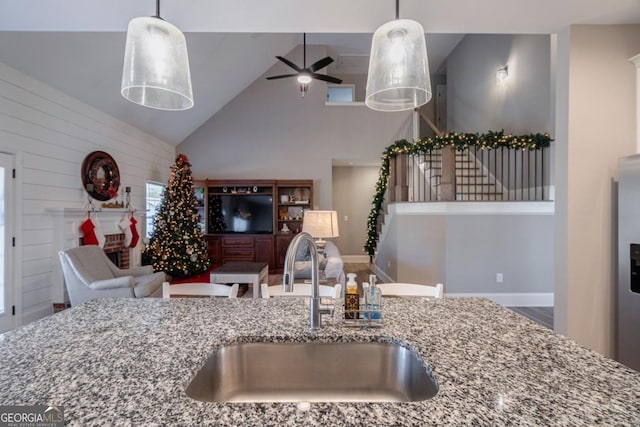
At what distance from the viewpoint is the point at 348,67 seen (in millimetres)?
8195

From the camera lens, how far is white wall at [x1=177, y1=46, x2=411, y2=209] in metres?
7.39

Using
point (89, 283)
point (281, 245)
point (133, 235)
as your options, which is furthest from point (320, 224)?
point (281, 245)

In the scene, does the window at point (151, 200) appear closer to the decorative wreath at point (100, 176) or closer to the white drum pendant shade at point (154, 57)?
the decorative wreath at point (100, 176)

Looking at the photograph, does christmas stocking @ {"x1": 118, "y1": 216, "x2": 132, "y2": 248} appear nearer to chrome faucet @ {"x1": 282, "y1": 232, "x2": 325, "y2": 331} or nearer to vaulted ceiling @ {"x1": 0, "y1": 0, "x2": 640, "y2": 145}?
vaulted ceiling @ {"x1": 0, "y1": 0, "x2": 640, "y2": 145}

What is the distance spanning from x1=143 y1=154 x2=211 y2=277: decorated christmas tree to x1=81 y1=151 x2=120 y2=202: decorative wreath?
40.6 inches

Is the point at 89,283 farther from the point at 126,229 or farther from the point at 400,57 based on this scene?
the point at 400,57

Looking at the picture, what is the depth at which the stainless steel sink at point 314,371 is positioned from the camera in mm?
1075

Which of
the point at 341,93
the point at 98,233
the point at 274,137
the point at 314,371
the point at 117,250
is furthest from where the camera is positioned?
the point at 341,93

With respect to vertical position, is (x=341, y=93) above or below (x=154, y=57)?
above

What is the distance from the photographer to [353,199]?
341 inches

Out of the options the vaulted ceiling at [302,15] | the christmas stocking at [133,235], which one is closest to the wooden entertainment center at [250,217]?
the christmas stocking at [133,235]

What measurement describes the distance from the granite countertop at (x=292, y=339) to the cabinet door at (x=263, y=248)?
18.0 ft

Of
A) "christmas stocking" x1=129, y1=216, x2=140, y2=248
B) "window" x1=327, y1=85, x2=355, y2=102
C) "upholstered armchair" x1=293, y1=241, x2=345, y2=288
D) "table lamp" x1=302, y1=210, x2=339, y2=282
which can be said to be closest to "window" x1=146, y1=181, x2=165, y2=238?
"christmas stocking" x1=129, y1=216, x2=140, y2=248

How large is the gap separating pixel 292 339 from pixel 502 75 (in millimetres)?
6813
